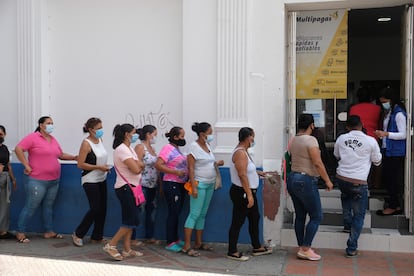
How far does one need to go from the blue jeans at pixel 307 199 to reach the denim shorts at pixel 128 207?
6.25 ft

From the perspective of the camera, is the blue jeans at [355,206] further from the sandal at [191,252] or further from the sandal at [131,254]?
A: the sandal at [131,254]

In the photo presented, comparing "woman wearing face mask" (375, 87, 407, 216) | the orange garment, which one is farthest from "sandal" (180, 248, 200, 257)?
the orange garment

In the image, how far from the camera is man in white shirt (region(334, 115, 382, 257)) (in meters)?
5.52

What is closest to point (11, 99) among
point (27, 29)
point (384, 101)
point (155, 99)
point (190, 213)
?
point (27, 29)

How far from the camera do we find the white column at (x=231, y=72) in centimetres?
616

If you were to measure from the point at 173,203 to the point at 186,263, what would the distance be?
2.56 feet

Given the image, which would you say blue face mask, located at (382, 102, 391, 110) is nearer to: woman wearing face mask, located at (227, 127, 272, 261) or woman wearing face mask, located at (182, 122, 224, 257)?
woman wearing face mask, located at (227, 127, 272, 261)

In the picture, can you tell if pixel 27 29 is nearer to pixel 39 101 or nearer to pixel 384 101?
pixel 39 101

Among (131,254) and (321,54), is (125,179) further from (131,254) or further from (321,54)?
(321,54)

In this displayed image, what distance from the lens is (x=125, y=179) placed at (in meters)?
5.48

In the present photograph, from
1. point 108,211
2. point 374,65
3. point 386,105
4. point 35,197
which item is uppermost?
point 374,65

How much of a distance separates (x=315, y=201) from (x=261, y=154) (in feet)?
3.55

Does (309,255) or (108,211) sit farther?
(108,211)

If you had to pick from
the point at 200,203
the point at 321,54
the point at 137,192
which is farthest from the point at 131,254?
the point at 321,54
